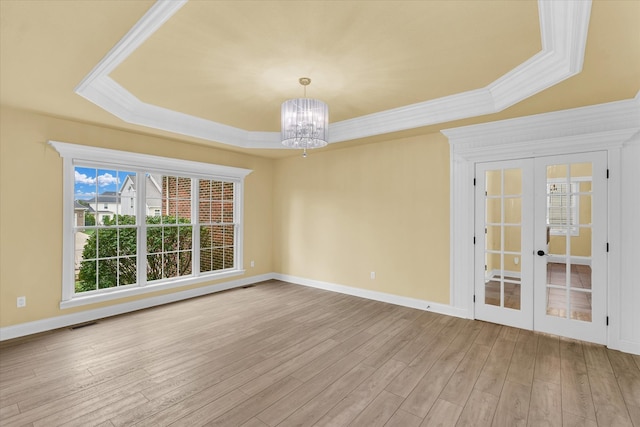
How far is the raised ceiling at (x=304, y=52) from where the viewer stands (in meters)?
2.02

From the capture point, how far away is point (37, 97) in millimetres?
3164

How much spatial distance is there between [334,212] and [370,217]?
767mm

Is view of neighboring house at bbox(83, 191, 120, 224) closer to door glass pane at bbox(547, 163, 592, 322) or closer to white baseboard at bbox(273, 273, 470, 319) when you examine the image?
white baseboard at bbox(273, 273, 470, 319)

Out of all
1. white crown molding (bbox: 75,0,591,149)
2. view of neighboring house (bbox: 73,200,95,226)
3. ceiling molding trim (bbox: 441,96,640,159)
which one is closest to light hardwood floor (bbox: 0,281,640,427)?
view of neighboring house (bbox: 73,200,95,226)

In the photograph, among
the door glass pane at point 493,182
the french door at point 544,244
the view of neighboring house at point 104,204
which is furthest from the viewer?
the view of neighboring house at point 104,204

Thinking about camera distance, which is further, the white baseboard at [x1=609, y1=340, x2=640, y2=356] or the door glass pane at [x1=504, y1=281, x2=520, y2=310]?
the door glass pane at [x1=504, y1=281, x2=520, y2=310]

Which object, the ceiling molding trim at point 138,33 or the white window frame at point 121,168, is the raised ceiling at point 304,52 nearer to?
the ceiling molding trim at point 138,33

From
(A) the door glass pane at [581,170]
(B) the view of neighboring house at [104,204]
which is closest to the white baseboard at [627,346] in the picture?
(A) the door glass pane at [581,170]

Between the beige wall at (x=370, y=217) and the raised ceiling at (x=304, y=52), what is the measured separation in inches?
42.5

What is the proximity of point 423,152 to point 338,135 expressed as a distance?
1.33 meters

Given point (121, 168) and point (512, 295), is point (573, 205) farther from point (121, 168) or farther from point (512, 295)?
point (121, 168)

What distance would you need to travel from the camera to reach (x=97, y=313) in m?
4.12

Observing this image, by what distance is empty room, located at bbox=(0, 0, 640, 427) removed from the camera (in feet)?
7.30

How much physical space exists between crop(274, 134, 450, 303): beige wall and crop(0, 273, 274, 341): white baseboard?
171cm
